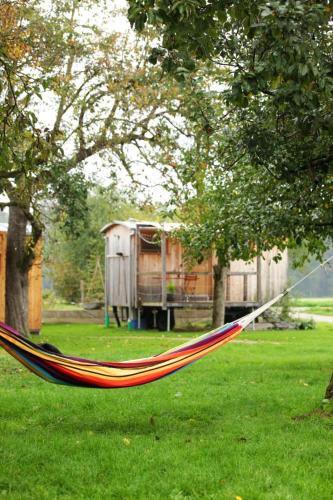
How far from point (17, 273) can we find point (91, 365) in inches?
358

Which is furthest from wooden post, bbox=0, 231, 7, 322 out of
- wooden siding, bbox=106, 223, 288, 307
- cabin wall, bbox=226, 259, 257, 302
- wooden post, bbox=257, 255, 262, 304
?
wooden post, bbox=257, 255, 262, 304

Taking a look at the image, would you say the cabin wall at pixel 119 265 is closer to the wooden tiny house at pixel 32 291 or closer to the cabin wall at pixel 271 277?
the wooden tiny house at pixel 32 291

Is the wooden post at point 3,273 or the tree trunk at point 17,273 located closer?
the tree trunk at point 17,273

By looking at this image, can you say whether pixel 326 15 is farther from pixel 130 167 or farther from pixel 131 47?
pixel 130 167

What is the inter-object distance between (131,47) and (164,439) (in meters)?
8.47

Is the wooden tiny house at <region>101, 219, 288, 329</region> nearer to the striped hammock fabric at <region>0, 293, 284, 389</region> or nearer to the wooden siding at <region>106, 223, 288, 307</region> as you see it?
the wooden siding at <region>106, 223, 288, 307</region>

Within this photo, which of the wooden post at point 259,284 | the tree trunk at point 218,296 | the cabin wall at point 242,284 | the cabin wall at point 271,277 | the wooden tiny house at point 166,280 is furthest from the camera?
the cabin wall at point 271,277

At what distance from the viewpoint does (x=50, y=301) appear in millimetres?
24203

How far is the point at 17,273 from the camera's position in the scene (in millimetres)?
13711

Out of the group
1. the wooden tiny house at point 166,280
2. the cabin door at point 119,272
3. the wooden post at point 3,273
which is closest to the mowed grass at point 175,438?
the wooden post at point 3,273

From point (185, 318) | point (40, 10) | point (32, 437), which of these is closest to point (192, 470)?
point (32, 437)

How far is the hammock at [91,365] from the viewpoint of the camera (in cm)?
473

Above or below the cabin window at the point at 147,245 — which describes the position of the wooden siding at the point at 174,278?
below

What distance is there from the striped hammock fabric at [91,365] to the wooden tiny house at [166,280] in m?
11.8
